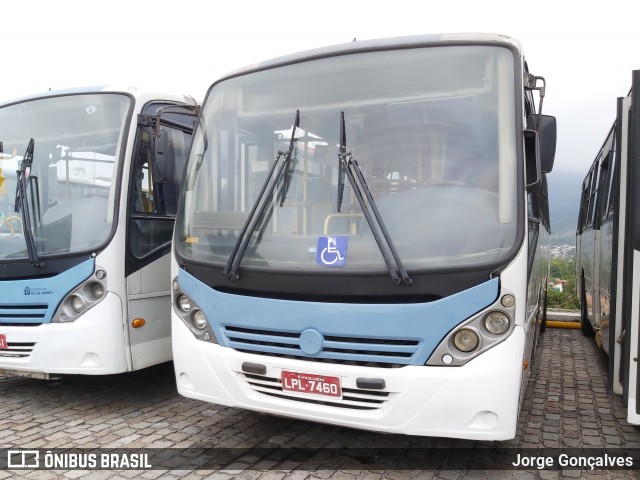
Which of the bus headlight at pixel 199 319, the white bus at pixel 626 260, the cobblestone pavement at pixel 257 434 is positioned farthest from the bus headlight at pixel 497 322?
the bus headlight at pixel 199 319

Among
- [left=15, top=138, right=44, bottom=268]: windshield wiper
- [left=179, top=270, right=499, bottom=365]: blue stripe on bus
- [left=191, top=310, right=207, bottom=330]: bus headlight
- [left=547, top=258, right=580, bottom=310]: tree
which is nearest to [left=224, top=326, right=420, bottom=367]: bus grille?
[left=179, top=270, right=499, bottom=365]: blue stripe on bus

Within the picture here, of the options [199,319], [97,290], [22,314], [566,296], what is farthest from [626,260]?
[566,296]

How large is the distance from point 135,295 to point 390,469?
2.76 metres

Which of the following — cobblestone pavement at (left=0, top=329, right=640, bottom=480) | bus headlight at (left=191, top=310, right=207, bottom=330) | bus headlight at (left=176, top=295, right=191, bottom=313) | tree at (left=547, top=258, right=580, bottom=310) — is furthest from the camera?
tree at (left=547, top=258, right=580, bottom=310)

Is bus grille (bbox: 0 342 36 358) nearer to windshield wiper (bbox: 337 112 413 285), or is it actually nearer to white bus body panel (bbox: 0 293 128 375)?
white bus body panel (bbox: 0 293 128 375)

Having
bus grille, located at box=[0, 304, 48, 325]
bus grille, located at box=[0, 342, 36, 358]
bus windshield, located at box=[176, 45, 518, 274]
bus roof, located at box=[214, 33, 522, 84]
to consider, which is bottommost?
bus grille, located at box=[0, 342, 36, 358]

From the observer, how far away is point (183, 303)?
4.44m

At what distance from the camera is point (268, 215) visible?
4082 millimetres

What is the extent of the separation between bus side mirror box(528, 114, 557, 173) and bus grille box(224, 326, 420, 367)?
165 cm

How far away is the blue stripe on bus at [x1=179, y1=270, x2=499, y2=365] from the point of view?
348 cm

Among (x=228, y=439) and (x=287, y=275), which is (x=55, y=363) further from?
(x=287, y=275)

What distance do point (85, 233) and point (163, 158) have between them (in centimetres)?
100

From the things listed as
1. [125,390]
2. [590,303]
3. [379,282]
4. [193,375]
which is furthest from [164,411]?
[590,303]

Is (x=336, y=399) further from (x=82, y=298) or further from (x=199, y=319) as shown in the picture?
(x=82, y=298)
